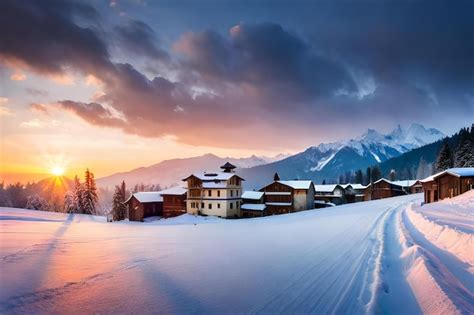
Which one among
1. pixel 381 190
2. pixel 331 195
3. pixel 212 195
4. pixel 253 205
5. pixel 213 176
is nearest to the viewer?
pixel 212 195

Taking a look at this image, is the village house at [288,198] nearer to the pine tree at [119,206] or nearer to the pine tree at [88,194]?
the pine tree at [119,206]

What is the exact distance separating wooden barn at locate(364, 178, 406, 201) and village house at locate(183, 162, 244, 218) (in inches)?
2237

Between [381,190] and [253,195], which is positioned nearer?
[253,195]

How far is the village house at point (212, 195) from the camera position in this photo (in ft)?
202

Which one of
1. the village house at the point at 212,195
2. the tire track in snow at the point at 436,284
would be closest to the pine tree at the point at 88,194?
the village house at the point at 212,195

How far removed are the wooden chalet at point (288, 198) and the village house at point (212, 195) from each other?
8.86 m

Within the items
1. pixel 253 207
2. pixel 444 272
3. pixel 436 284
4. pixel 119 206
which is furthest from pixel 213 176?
pixel 436 284

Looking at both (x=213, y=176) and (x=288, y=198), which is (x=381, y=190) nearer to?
(x=288, y=198)

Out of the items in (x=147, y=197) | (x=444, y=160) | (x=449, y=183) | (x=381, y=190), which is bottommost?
(x=381, y=190)

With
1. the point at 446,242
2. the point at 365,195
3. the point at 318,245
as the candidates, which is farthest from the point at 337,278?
the point at 365,195

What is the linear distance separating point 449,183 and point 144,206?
61.2 m

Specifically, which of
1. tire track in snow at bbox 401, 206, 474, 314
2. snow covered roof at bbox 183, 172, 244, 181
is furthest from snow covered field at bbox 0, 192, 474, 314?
snow covered roof at bbox 183, 172, 244, 181

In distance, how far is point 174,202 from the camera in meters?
67.0

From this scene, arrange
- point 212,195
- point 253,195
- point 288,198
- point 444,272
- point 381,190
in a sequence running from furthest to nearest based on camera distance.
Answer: point 381,190, point 253,195, point 288,198, point 212,195, point 444,272
